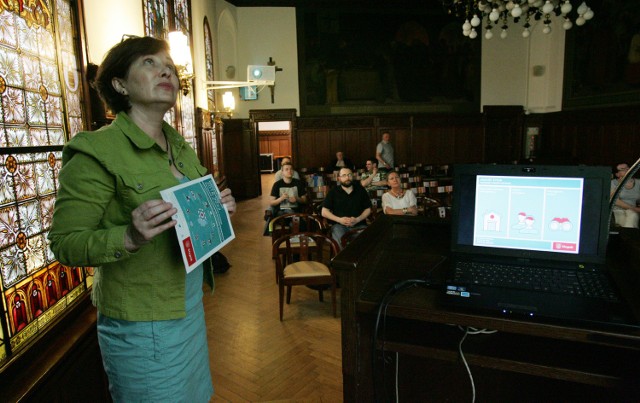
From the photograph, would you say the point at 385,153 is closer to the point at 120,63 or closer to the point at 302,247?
the point at 302,247

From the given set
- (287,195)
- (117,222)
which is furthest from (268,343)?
(287,195)

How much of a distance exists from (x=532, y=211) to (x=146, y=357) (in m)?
1.38

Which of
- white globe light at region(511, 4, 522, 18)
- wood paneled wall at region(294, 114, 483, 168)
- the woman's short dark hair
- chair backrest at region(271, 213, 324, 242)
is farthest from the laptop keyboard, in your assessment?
wood paneled wall at region(294, 114, 483, 168)

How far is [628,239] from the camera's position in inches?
57.2

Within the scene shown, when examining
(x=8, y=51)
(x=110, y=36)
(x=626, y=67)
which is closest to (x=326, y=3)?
(x=626, y=67)

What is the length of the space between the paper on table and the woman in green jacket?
63 millimetres

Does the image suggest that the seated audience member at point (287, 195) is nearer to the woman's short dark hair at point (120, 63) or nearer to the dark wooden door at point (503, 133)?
the woman's short dark hair at point (120, 63)

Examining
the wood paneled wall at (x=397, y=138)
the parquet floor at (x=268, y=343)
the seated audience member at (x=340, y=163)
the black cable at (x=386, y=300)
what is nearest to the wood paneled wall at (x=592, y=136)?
the wood paneled wall at (x=397, y=138)

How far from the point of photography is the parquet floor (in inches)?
108

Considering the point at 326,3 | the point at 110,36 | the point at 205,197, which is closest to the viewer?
the point at 205,197

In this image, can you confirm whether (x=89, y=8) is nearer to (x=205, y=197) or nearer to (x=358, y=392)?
(x=205, y=197)

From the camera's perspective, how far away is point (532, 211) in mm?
1455

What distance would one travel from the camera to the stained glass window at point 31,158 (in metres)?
1.67

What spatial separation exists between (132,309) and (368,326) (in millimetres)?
733
